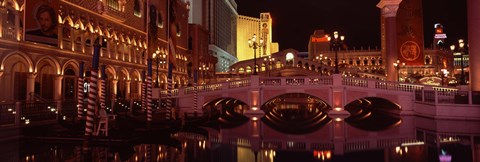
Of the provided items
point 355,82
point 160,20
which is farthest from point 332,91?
point 160,20

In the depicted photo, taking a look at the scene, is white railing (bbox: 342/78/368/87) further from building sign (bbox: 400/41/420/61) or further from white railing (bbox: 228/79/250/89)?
building sign (bbox: 400/41/420/61)

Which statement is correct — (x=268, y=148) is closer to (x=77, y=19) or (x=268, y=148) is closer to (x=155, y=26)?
(x=77, y=19)

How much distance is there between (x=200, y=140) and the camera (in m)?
13.0

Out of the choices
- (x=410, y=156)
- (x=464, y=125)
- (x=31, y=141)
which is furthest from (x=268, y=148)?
(x=464, y=125)

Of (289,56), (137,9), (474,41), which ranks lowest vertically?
(474,41)

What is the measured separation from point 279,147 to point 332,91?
10.4 m

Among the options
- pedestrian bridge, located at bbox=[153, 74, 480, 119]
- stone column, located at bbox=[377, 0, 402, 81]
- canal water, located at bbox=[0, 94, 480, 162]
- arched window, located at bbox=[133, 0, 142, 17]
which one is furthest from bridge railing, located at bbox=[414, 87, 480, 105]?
arched window, located at bbox=[133, 0, 142, 17]

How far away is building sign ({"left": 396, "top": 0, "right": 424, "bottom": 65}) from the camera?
4134 centimetres

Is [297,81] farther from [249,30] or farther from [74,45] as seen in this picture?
[249,30]

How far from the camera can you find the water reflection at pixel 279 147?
380 inches

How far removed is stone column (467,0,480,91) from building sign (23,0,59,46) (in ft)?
74.5

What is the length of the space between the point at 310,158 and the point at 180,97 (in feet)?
50.1

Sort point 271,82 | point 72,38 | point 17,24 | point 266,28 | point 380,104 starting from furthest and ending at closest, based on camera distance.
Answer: point 266,28
point 380,104
point 72,38
point 271,82
point 17,24

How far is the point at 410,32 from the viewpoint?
41.6 m
